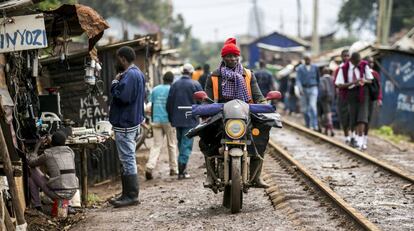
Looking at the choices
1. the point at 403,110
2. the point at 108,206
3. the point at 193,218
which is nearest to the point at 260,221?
the point at 193,218

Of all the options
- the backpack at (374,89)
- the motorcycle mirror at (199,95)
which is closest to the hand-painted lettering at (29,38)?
the motorcycle mirror at (199,95)

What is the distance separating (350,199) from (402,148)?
7734 mm

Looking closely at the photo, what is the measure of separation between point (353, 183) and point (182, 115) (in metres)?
3.13

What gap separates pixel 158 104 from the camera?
12.4 metres

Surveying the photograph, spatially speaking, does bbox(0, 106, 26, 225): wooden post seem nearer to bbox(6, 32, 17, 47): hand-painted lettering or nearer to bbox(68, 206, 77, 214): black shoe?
bbox(6, 32, 17, 47): hand-painted lettering

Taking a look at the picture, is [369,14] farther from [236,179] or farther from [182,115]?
[236,179]

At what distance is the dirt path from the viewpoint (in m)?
7.62

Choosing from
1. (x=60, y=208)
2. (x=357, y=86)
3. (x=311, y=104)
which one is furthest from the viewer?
(x=311, y=104)

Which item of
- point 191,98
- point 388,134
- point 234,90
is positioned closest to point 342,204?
point 234,90

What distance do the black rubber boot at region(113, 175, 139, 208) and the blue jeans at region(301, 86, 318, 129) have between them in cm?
1054

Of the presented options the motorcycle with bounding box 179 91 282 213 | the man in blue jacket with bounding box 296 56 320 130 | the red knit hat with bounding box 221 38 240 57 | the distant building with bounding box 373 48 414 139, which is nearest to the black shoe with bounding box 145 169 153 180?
the motorcycle with bounding box 179 91 282 213

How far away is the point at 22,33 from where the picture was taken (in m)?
7.56

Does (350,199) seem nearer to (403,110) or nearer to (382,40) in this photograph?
(403,110)

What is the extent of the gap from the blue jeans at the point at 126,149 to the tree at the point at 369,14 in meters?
37.4
